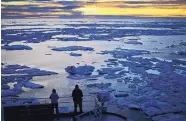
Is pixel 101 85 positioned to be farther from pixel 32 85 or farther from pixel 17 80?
pixel 17 80

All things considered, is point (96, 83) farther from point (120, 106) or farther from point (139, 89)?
point (120, 106)

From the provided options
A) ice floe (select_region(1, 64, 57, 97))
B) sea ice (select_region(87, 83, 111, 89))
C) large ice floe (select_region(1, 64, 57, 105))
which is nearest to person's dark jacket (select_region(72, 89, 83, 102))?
large ice floe (select_region(1, 64, 57, 105))

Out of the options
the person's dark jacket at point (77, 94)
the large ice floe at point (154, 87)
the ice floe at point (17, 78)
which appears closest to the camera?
the person's dark jacket at point (77, 94)

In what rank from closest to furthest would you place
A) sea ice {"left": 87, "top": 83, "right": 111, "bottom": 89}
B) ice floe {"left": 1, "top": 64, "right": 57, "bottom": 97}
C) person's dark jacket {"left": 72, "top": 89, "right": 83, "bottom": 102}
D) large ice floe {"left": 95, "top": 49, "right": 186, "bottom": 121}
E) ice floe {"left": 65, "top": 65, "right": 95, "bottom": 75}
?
person's dark jacket {"left": 72, "top": 89, "right": 83, "bottom": 102} < large ice floe {"left": 95, "top": 49, "right": 186, "bottom": 121} < ice floe {"left": 1, "top": 64, "right": 57, "bottom": 97} < sea ice {"left": 87, "top": 83, "right": 111, "bottom": 89} < ice floe {"left": 65, "top": 65, "right": 95, "bottom": 75}

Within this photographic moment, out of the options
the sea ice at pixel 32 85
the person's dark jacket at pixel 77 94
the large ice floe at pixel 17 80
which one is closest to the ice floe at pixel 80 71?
the large ice floe at pixel 17 80

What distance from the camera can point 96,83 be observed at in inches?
443

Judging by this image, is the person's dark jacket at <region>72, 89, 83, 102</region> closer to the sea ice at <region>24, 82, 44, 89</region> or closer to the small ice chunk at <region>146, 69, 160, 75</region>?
the sea ice at <region>24, 82, 44, 89</region>

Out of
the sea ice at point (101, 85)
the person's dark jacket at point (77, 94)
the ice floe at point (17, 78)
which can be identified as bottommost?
the ice floe at point (17, 78)

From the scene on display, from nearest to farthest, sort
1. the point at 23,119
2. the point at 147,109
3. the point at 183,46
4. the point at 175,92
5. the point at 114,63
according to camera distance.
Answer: the point at 23,119, the point at 147,109, the point at 175,92, the point at 114,63, the point at 183,46

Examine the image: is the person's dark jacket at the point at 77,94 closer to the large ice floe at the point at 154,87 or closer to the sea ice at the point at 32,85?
the large ice floe at the point at 154,87

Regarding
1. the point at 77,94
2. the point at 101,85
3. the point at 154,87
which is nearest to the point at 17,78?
the point at 101,85

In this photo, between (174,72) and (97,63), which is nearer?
(174,72)

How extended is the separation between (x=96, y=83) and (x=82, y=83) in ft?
1.62

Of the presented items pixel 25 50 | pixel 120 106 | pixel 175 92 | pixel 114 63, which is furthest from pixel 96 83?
pixel 25 50
